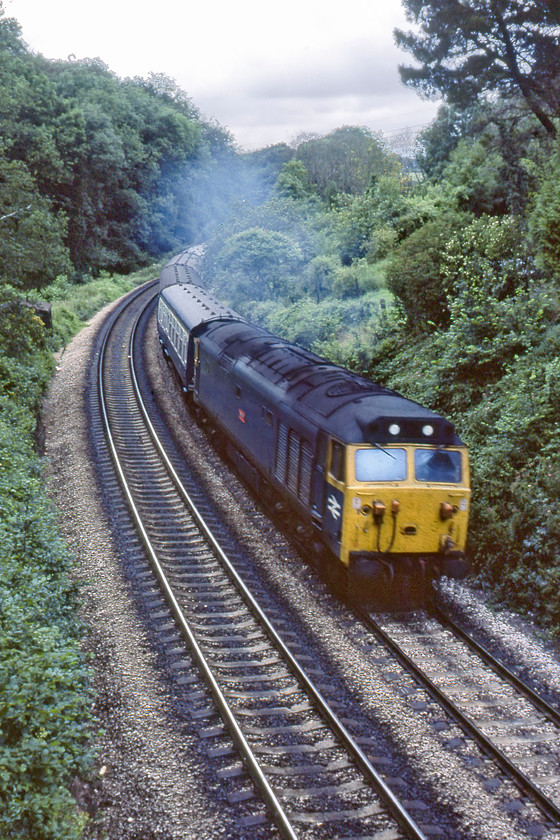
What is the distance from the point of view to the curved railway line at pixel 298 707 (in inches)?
244

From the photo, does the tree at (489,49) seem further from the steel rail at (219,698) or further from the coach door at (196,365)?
the steel rail at (219,698)

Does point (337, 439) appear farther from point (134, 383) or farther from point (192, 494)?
point (134, 383)

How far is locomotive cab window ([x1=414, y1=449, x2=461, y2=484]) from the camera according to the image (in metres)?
9.70

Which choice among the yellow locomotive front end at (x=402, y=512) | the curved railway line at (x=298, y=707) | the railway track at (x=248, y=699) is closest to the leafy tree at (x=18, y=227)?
the railway track at (x=248, y=699)

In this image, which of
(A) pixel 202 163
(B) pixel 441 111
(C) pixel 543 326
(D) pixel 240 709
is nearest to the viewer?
(D) pixel 240 709

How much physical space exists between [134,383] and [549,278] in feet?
46.8

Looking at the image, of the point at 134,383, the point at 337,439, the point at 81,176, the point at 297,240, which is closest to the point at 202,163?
the point at 81,176

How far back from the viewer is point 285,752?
6.97 meters

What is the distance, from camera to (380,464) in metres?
9.54

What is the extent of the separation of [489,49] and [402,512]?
15.6 meters

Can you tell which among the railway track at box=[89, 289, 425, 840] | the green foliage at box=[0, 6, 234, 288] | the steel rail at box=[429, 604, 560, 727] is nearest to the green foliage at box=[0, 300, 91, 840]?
the railway track at box=[89, 289, 425, 840]

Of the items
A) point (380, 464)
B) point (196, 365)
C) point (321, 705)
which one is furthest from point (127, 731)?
point (196, 365)

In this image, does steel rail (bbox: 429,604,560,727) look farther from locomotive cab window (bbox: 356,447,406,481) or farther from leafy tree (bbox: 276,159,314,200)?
leafy tree (bbox: 276,159,314,200)

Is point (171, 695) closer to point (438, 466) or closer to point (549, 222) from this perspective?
point (438, 466)
